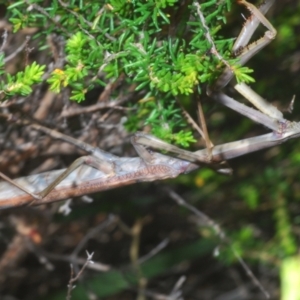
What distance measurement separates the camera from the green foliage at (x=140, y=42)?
0.77 meters

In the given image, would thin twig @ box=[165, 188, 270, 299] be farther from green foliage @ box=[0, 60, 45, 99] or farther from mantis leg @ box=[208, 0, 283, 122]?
green foliage @ box=[0, 60, 45, 99]

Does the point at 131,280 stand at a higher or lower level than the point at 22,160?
lower

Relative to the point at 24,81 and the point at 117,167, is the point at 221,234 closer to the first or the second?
the point at 117,167

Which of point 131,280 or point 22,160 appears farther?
point 131,280

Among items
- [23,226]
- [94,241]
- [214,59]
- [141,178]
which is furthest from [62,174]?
[94,241]

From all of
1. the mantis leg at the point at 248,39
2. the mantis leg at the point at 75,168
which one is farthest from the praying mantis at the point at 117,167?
the mantis leg at the point at 248,39

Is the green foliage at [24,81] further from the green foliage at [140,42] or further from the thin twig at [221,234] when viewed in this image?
the thin twig at [221,234]

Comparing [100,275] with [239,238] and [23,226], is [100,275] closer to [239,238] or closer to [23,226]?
[23,226]

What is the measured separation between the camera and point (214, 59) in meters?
0.80

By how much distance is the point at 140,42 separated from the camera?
2.64 feet

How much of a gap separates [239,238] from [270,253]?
103 millimetres

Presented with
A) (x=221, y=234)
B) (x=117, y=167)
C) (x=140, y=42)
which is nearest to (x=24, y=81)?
(x=140, y=42)

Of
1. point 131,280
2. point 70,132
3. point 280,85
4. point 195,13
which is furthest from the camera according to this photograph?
point 131,280

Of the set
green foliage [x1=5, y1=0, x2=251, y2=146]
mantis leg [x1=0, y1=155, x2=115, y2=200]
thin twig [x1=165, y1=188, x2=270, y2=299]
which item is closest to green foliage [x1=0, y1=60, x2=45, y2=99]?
green foliage [x1=5, y1=0, x2=251, y2=146]
